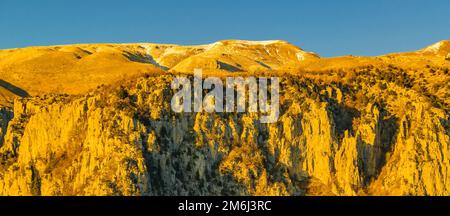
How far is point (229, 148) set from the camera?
212ft

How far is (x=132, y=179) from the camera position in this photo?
59.8 m

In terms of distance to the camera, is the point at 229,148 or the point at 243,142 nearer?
the point at 229,148

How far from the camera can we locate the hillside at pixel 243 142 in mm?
61719

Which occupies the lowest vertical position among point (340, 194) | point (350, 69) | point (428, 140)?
point (340, 194)

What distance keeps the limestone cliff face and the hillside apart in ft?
0.26

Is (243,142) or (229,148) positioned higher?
(243,142)

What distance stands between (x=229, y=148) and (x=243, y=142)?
1.24 meters

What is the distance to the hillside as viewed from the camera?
61.7m

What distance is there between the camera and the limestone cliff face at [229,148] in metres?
61.6

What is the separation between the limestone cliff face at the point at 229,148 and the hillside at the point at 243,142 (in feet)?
Answer: 0.26

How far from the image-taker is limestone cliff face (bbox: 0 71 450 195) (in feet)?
202
